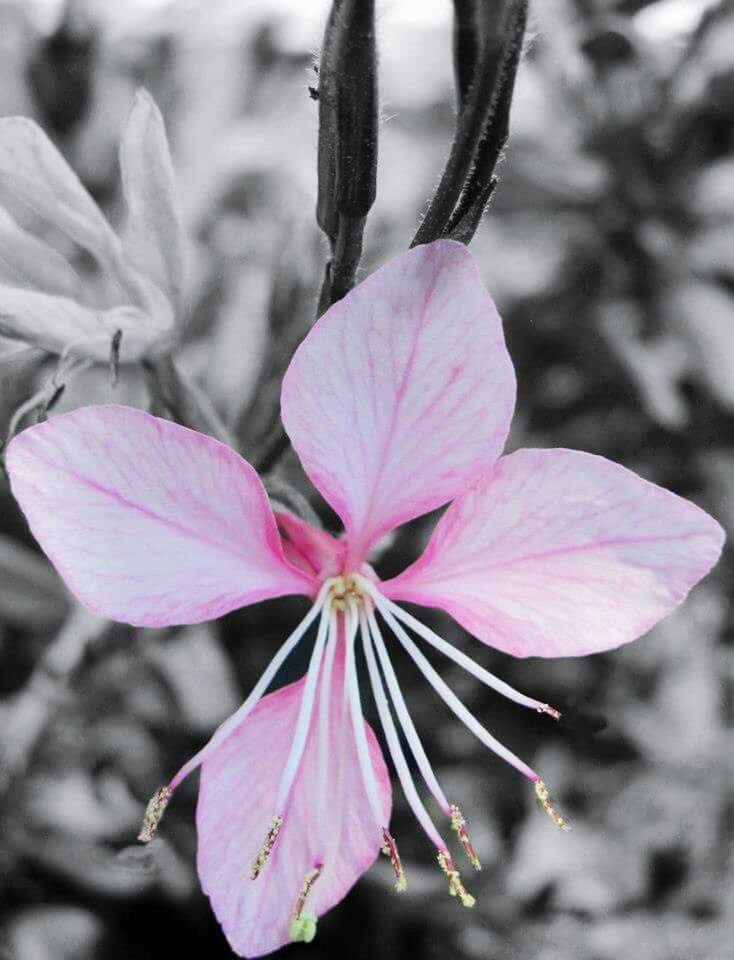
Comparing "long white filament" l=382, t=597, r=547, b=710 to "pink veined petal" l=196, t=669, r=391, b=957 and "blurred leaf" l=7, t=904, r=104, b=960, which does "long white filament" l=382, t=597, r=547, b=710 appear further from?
"blurred leaf" l=7, t=904, r=104, b=960

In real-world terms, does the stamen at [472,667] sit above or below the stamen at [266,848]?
above

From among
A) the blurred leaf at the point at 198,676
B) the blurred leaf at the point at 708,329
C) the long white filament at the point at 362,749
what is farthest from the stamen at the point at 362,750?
the blurred leaf at the point at 708,329

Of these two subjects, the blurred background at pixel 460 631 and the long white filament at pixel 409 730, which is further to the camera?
the blurred background at pixel 460 631

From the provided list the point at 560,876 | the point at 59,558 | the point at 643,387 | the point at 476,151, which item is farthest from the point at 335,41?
the point at 560,876

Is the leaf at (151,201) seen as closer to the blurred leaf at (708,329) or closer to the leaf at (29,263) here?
the leaf at (29,263)

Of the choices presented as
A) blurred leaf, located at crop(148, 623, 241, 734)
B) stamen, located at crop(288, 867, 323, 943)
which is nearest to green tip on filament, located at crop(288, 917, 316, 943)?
stamen, located at crop(288, 867, 323, 943)

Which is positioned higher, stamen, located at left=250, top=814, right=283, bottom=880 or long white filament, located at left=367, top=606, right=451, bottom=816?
long white filament, located at left=367, top=606, right=451, bottom=816

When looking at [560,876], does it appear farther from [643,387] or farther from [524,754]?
[643,387]
